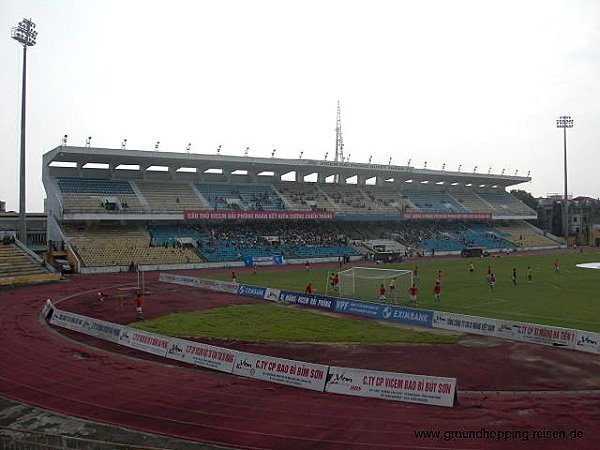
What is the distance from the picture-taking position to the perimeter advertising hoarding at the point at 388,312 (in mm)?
25286

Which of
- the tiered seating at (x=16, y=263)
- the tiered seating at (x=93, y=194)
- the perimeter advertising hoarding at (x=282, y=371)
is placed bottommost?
the perimeter advertising hoarding at (x=282, y=371)

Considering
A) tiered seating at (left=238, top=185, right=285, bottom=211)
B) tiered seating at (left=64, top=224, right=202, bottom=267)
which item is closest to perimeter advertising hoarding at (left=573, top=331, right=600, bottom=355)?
tiered seating at (left=64, top=224, right=202, bottom=267)

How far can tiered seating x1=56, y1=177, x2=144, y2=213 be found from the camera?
55.2 metres

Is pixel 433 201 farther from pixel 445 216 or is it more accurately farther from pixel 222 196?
pixel 222 196

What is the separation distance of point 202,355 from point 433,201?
7095cm

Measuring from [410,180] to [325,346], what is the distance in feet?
224

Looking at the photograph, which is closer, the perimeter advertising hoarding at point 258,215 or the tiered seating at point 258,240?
the tiered seating at point 258,240

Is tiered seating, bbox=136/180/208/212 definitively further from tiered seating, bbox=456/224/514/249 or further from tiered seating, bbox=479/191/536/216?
tiered seating, bbox=479/191/536/216

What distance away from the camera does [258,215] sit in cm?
6456

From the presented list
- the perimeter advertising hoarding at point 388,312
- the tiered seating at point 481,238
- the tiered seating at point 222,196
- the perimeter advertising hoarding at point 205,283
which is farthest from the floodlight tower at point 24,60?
the tiered seating at point 481,238

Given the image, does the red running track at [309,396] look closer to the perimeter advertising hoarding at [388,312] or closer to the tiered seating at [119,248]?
the perimeter advertising hoarding at [388,312]

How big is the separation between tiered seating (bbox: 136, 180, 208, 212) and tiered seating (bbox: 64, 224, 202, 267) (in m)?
4.09

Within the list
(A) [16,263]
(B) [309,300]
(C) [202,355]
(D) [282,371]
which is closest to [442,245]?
(B) [309,300]

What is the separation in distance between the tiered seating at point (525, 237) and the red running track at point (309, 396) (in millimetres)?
65447
